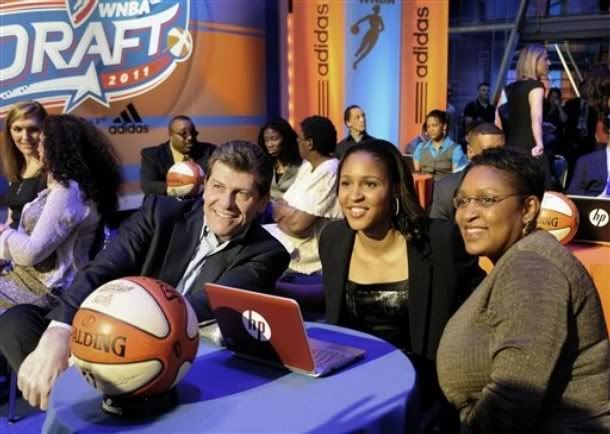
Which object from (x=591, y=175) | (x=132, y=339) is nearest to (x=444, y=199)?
(x=591, y=175)

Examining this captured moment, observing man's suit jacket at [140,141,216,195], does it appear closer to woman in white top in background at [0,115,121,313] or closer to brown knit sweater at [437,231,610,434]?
woman in white top in background at [0,115,121,313]

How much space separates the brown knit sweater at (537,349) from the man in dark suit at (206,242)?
0.83 m

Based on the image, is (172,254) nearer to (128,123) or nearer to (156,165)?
(156,165)

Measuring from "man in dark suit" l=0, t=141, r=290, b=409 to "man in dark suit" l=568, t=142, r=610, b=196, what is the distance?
2.53 m

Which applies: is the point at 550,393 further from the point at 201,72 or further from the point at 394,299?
the point at 201,72

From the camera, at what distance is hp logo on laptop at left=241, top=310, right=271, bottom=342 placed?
1.65 metres

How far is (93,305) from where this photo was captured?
141 centimetres

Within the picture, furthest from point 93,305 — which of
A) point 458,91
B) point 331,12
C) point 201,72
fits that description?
point 458,91

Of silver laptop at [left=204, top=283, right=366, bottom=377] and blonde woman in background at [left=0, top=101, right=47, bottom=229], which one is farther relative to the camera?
blonde woman in background at [left=0, top=101, right=47, bottom=229]

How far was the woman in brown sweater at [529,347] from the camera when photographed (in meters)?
1.54

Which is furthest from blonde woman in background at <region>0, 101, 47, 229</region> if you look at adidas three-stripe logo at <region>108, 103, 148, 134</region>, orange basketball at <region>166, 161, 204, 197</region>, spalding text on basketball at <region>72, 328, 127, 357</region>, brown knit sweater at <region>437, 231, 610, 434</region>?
adidas three-stripe logo at <region>108, 103, 148, 134</region>

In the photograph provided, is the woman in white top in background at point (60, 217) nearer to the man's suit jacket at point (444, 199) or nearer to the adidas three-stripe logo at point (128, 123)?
the man's suit jacket at point (444, 199)

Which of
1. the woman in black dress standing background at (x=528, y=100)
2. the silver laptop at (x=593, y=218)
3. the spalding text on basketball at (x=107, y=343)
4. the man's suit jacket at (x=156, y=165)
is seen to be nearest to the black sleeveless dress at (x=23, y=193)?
the man's suit jacket at (x=156, y=165)

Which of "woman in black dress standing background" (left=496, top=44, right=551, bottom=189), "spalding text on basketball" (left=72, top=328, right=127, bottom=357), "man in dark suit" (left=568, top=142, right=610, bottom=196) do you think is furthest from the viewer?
"woman in black dress standing background" (left=496, top=44, right=551, bottom=189)
